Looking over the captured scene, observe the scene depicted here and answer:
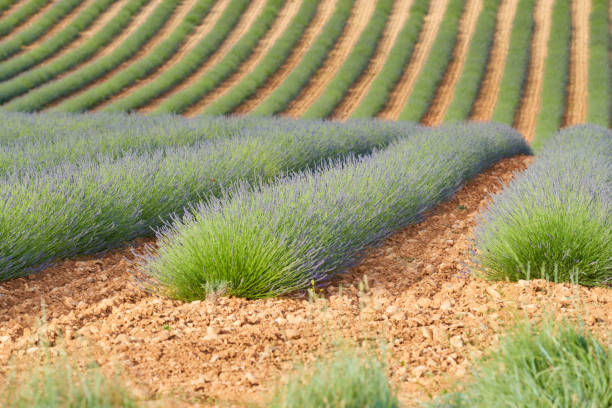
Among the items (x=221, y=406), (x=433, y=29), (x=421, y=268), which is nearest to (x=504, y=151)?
(x=421, y=268)

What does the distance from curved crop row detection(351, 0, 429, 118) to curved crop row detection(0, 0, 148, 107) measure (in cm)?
848

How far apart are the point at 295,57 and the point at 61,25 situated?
312 inches

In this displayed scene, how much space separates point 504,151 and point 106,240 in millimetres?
6697

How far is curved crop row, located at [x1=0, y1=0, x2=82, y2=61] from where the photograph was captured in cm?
1845

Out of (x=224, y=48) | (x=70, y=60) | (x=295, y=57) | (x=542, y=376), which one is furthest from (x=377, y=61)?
(x=542, y=376)

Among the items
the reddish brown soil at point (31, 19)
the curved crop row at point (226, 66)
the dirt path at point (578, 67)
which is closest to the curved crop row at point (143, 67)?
the curved crop row at point (226, 66)

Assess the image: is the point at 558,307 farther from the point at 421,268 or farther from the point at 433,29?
the point at 433,29

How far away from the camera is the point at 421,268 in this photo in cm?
411

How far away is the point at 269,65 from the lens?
737 inches

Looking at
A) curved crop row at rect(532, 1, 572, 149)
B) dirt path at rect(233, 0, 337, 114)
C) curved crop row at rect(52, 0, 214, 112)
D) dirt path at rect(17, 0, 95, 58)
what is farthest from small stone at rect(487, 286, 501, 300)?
dirt path at rect(17, 0, 95, 58)

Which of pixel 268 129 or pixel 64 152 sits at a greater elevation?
pixel 268 129

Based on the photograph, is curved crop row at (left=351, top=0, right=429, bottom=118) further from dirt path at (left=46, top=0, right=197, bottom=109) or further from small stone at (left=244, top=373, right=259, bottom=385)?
small stone at (left=244, top=373, right=259, bottom=385)

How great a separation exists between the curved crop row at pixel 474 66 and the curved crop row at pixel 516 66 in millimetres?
652

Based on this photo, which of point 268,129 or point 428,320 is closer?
point 428,320
